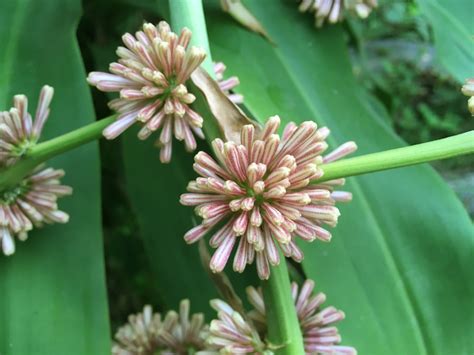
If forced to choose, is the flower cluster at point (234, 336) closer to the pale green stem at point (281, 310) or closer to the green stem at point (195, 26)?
the pale green stem at point (281, 310)

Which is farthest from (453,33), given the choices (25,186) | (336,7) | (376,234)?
(25,186)

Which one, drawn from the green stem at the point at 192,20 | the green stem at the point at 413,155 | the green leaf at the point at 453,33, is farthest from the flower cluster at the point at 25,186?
the green leaf at the point at 453,33

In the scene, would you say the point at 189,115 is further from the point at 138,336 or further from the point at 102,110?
the point at 102,110

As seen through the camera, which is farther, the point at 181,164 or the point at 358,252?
the point at 181,164

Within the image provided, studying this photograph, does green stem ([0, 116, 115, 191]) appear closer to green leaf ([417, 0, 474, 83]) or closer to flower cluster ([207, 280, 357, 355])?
flower cluster ([207, 280, 357, 355])

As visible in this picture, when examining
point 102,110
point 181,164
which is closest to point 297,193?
point 181,164

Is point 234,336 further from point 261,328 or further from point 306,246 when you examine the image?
point 306,246

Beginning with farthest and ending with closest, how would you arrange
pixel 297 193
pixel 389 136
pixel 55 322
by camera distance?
pixel 389 136
pixel 55 322
pixel 297 193
